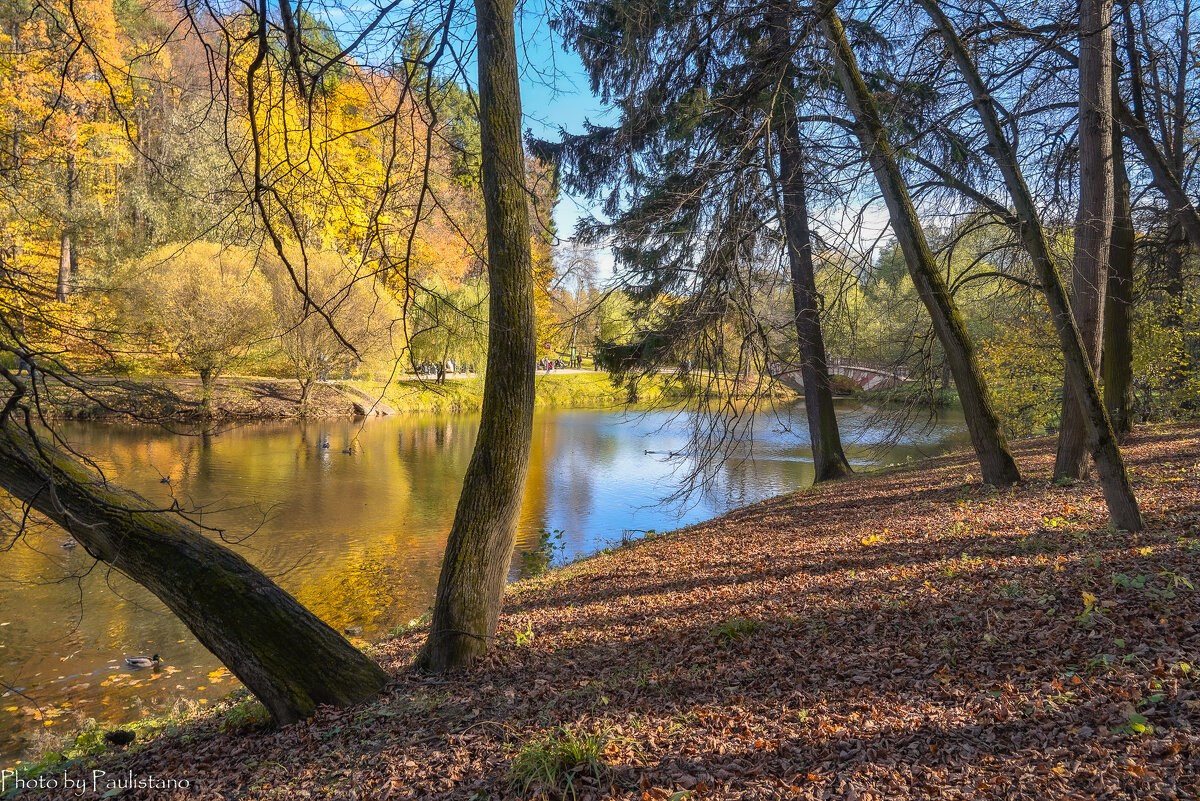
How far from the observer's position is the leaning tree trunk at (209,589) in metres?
3.30

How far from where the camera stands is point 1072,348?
15.3ft

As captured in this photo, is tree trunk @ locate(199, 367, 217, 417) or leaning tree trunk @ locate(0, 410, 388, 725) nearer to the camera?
leaning tree trunk @ locate(0, 410, 388, 725)

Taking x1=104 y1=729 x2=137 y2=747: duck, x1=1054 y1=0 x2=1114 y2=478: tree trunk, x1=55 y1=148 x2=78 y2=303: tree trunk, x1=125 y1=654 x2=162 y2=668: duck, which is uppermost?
x1=55 y1=148 x2=78 y2=303: tree trunk

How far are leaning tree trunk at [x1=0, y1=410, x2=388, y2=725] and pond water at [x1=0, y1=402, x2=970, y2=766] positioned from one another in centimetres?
27

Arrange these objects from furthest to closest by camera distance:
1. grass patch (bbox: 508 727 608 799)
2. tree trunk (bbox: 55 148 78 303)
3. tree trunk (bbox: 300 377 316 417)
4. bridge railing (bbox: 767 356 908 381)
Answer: tree trunk (bbox: 300 377 316 417) < tree trunk (bbox: 55 148 78 303) < bridge railing (bbox: 767 356 908 381) < grass patch (bbox: 508 727 608 799)

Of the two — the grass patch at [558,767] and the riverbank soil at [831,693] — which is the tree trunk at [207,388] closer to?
the riverbank soil at [831,693]

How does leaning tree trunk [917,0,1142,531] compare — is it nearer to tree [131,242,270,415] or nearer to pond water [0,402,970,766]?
pond water [0,402,970,766]

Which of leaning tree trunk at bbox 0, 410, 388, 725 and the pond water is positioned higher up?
leaning tree trunk at bbox 0, 410, 388, 725

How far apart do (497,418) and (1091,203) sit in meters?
5.89

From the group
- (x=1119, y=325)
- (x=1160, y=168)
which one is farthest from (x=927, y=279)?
(x=1119, y=325)

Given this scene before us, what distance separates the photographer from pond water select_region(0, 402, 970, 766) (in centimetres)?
632

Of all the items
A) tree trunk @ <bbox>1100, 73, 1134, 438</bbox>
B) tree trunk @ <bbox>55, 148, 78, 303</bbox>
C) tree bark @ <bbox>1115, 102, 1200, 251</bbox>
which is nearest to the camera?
tree bark @ <bbox>1115, 102, 1200, 251</bbox>

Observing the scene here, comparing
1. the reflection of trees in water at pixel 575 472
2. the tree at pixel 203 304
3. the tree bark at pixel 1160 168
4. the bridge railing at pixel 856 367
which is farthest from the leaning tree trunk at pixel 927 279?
the tree at pixel 203 304

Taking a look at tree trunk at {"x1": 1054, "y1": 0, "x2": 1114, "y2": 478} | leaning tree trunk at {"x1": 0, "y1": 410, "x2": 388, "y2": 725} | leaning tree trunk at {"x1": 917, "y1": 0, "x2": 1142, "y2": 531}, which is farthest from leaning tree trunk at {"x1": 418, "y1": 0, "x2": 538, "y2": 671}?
tree trunk at {"x1": 1054, "y1": 0, "x2": 1114, "y2": 478}
